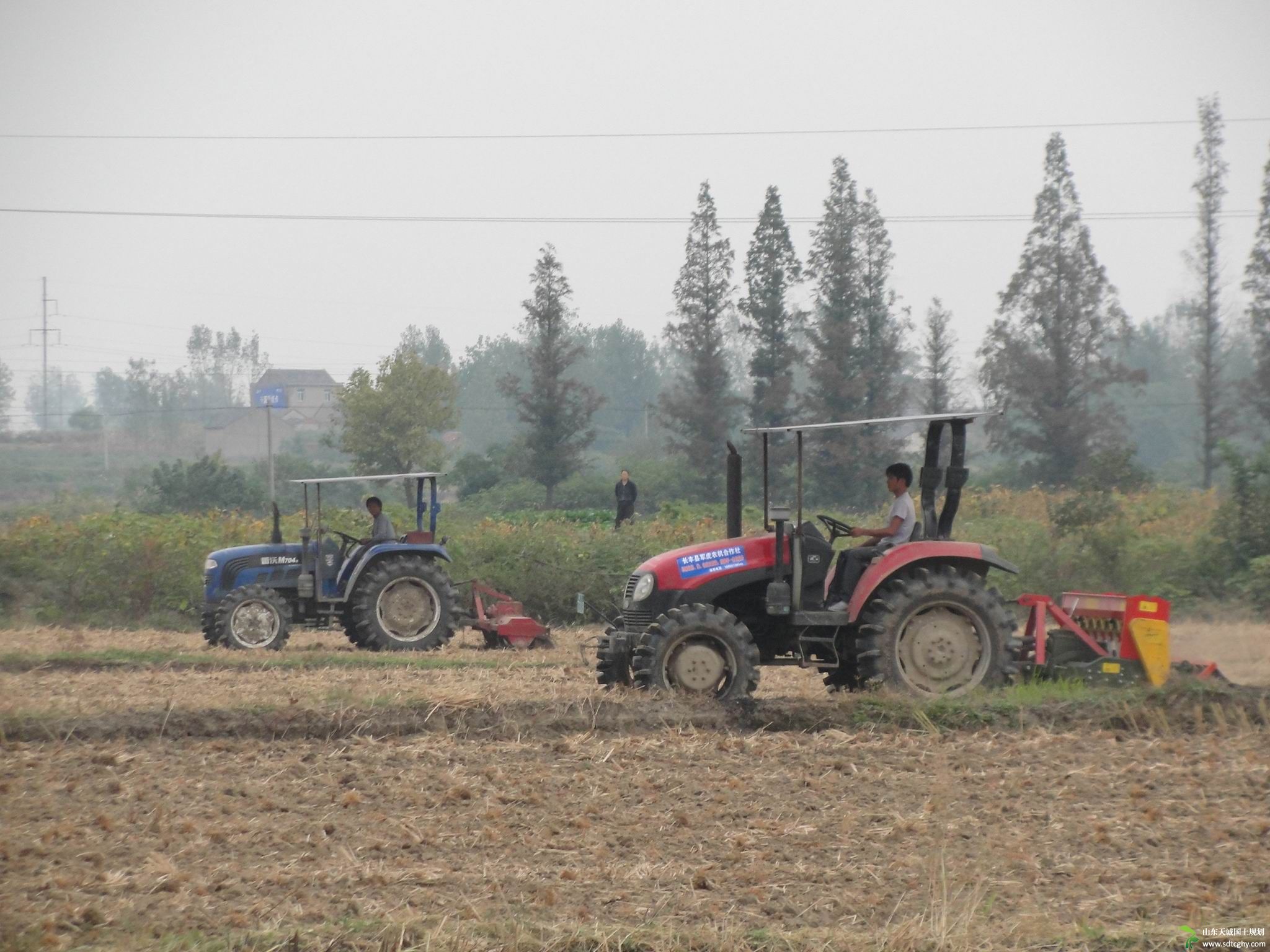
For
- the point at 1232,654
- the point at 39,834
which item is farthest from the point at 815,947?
the point at 1232,654

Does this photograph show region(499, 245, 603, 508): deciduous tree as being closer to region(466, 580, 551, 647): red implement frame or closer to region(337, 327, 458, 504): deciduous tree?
region(337, 327, 458, 504): deciduous tree

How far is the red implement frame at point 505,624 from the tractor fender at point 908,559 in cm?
633

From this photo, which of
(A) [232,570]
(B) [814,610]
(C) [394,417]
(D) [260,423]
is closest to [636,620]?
(B) [814,610]

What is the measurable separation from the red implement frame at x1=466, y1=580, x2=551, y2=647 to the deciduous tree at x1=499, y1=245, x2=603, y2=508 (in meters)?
26.6

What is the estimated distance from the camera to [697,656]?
9.53m

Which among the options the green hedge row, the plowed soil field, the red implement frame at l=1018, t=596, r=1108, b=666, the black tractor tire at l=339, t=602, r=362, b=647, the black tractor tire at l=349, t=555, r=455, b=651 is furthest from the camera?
the green hedge row

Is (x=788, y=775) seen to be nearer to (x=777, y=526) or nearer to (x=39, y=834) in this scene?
(x=777, y=526)

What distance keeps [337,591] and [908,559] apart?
782 centimetres

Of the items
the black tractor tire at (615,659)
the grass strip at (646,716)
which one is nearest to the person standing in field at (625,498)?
the black tractor tire at (615,659)

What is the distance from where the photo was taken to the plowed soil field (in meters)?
4.98

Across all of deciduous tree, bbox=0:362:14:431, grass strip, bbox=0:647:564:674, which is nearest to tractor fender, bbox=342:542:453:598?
grass strip, bbox=0:647:564:674

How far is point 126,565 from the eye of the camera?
64.5 feet

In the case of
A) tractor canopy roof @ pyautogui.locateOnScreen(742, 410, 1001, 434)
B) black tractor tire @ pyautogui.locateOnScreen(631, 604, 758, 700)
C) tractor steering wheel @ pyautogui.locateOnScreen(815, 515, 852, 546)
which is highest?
tractor canopy roof @ pyautogui.locateOnScreen(742, 410, 1001, 434)

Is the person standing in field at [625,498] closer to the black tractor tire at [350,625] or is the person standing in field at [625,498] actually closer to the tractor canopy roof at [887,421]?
the black tractor tire at [350,625]
